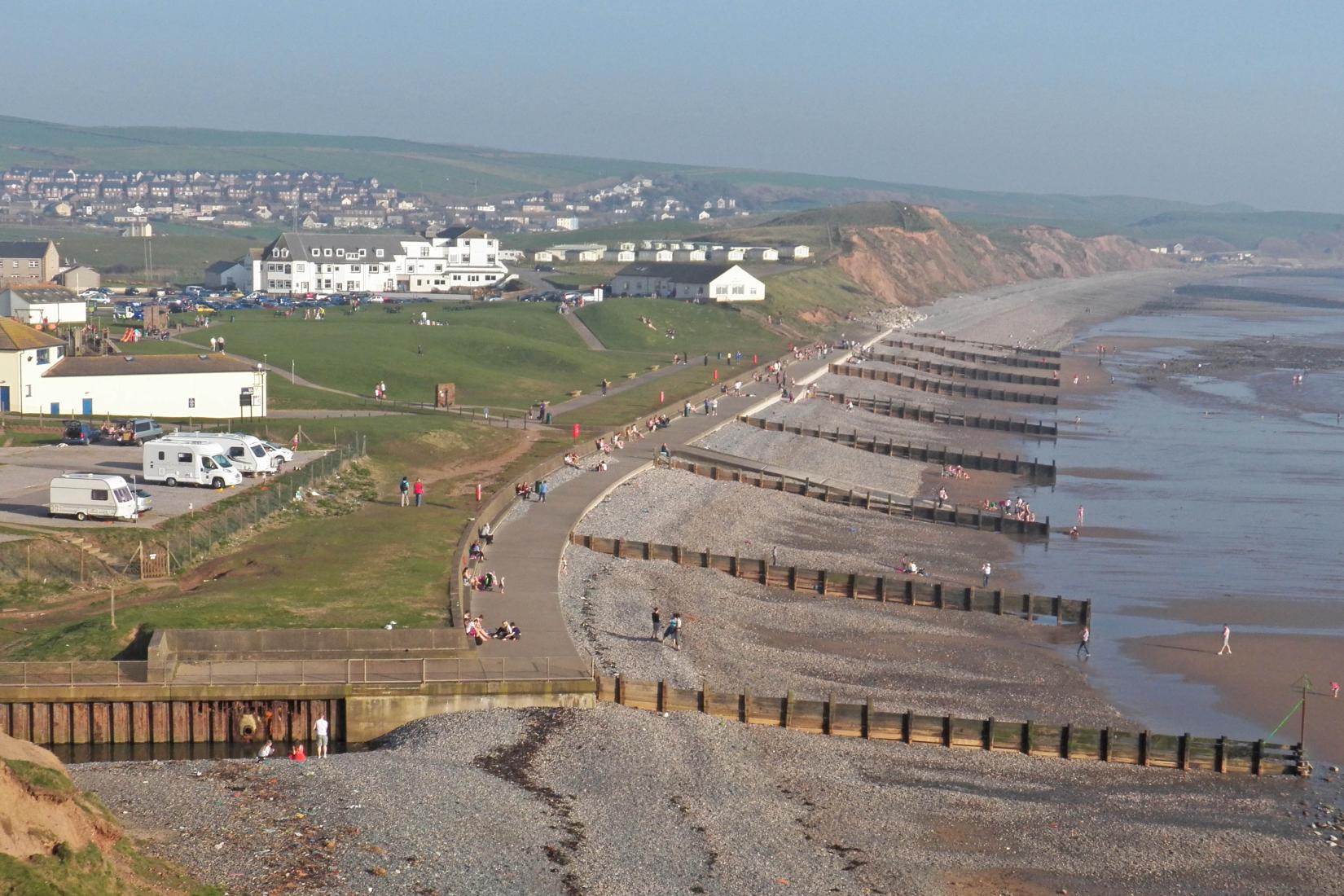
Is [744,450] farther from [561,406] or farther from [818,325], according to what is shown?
[818,325]

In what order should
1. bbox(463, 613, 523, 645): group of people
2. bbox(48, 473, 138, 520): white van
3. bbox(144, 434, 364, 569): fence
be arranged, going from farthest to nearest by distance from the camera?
bbox(48, 473, 138, 520): white van
bbox(144, 434, 364, 569): fence
bbox(463, 613, 523, 645): group of people

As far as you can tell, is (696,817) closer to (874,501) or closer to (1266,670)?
(1266,670)

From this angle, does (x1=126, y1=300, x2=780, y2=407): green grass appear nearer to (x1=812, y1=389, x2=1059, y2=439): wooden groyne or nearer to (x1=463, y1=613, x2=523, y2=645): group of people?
(x1=812, y1=389, x2=1059, y2=439): wooden groyne

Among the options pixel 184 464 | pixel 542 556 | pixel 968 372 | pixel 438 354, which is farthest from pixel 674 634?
pixel 968 372

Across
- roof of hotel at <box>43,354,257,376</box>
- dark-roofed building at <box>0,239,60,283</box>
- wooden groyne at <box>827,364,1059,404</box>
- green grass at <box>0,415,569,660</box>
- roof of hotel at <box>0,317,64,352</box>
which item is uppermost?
dark-roofed building at <box>0,239,60,283</box>

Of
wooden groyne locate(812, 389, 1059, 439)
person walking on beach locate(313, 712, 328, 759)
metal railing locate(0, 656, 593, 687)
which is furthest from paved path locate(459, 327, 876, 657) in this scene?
wooden groyne locate(812, 389, 1059, 439)
